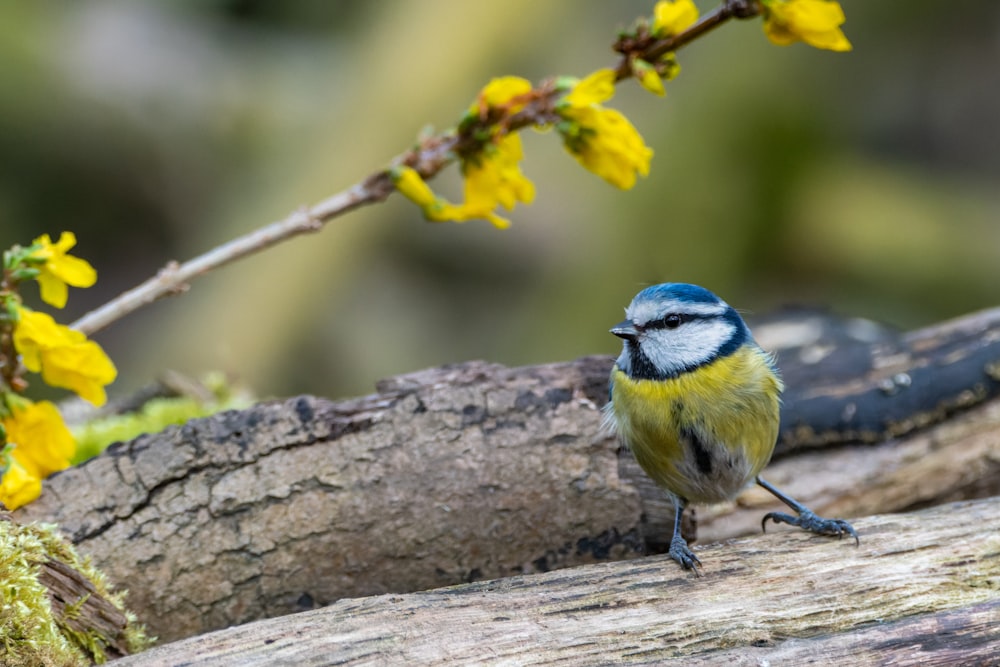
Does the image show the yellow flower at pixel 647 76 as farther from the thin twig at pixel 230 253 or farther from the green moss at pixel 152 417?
the green moss at pixel 152 417

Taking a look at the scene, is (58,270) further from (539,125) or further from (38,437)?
(539,125)

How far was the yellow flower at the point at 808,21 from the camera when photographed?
1.35 metres

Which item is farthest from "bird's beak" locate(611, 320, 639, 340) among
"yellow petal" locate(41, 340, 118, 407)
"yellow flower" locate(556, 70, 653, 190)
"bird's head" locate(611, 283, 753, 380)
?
"yellow petal" locate(41, 340, 118, 407)

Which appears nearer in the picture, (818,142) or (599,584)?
(599,584)

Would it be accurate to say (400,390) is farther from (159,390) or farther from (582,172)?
(582,172)

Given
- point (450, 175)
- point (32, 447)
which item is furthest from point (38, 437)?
point (450, 175)

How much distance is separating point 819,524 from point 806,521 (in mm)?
57

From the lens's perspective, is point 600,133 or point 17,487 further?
point 600,133

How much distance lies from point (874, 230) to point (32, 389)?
3041 mm

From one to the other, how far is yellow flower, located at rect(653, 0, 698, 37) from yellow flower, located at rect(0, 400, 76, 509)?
1.03 m

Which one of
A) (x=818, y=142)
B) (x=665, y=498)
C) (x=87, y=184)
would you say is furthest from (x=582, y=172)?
(x=665, y=498)

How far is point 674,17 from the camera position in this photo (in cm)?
138

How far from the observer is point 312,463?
146cm

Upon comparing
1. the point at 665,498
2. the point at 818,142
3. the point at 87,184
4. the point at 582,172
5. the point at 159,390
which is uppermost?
Result: the point at 87,184
